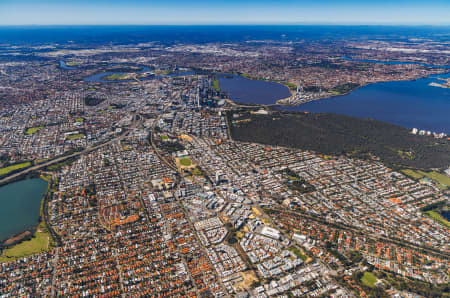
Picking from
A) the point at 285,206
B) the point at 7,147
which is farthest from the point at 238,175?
the point at 7,147

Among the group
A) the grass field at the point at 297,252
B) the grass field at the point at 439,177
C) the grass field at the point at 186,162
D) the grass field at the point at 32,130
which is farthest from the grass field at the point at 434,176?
the grass field at the point at 32,130

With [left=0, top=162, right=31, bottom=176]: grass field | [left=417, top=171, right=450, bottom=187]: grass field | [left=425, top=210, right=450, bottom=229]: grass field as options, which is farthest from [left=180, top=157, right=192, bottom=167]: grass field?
[left=417, top=171, right=450, bottom=187]: grass field

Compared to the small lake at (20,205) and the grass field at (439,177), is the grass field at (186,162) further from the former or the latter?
the grass field at (439,177)

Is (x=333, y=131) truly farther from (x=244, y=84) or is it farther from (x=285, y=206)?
(x=244, y=84)

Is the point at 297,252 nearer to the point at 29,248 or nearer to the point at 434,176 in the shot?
the point at 29,248

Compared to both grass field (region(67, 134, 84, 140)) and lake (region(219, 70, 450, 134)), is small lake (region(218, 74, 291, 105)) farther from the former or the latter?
grass field (region(67, 134, 84, 140))

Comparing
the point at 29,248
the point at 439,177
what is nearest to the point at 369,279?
the point at 439,177
